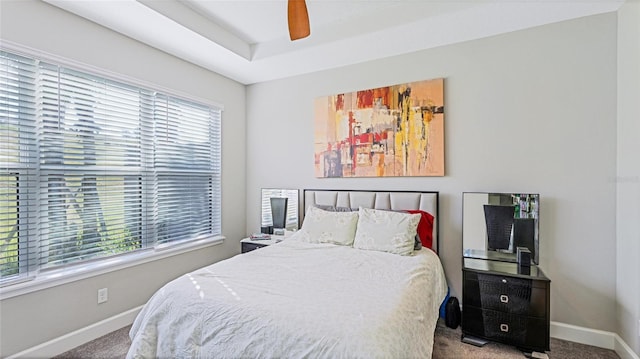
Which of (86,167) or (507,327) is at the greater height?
(86,167)

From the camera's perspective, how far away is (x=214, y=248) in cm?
384

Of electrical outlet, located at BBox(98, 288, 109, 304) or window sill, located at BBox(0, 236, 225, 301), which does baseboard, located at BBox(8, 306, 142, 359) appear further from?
window sill, located at BBox(0, 236, 225, 301)

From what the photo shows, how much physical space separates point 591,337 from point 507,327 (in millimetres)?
797

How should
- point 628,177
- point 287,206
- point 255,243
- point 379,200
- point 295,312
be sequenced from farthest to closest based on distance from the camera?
point 287,206 → point 255,243 → point 379,200 → point 628,177 → point 295,312

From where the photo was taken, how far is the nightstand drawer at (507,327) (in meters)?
2.24

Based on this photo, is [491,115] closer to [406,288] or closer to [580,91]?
[580,91]

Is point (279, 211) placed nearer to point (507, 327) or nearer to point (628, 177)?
point (507, 327)

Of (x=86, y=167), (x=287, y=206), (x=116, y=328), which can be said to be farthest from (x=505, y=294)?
(x=86, y=167)

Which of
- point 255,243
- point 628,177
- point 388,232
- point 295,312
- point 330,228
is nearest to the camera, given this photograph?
point 295,312

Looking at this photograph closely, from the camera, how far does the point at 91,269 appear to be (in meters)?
2.54

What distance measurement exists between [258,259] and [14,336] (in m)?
1.72

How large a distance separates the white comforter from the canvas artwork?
3.87 ft

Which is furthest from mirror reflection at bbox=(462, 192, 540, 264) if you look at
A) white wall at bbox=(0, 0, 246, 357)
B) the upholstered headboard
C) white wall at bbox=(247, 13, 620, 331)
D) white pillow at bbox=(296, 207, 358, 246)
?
white wall at bbox=(0, 0, 246, 357)

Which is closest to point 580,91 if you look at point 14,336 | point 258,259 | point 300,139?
point 300,139
